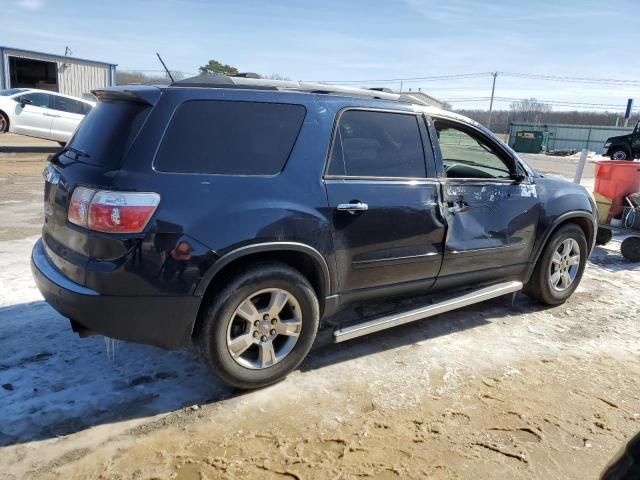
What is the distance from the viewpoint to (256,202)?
306 cm

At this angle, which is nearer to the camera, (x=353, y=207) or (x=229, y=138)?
(x=229, y=138)

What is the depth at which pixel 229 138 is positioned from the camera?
3111 millimetres

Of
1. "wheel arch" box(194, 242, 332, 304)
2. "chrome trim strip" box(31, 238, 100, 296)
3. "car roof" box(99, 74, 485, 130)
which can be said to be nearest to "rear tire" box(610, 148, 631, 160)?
"car roof" box(99, 74, 485, 130)

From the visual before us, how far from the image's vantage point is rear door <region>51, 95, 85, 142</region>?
1575 cm

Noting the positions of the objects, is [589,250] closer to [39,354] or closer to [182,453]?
[182,453]

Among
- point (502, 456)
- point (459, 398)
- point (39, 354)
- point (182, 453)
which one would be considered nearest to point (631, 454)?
point (502, 456)

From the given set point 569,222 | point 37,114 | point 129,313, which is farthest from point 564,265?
point 37,114

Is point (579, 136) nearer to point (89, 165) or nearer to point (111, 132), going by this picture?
point (111, 132)

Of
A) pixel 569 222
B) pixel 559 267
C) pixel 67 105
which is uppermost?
pixel 67 105

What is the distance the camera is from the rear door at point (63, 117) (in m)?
15.8

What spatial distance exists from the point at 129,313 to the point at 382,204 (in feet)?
5.87

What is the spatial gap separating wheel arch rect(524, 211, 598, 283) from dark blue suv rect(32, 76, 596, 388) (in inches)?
30.2

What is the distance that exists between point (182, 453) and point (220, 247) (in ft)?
3.67

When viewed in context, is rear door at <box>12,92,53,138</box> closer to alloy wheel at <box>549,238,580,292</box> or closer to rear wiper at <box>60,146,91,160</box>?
rear wiper at <box>60,146,91,160</box>
